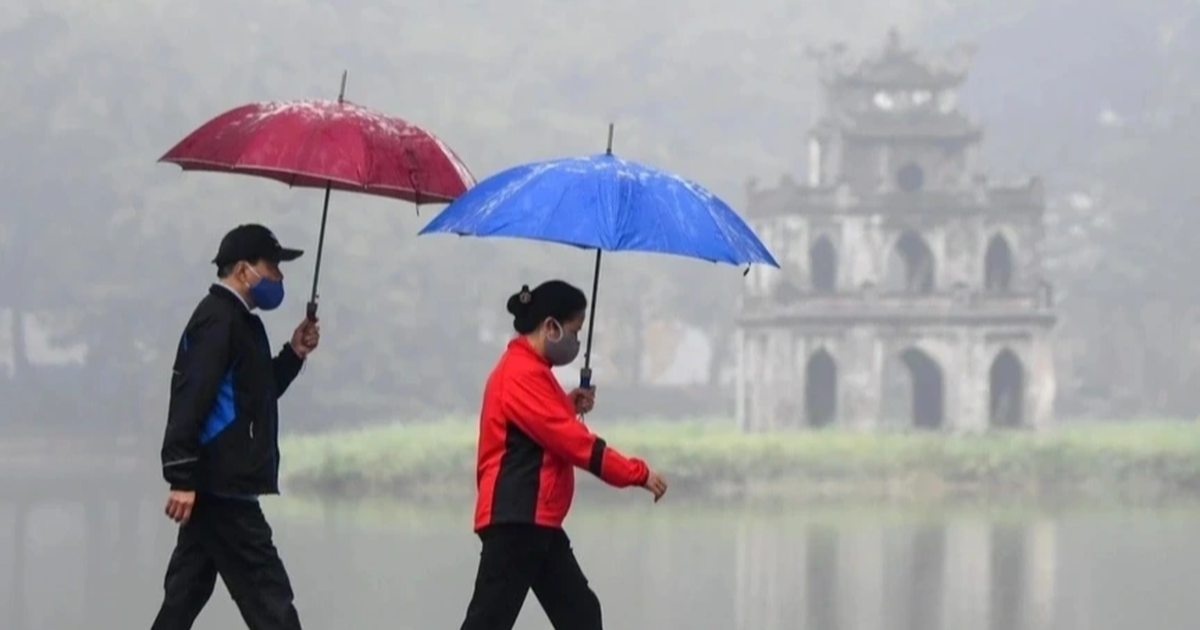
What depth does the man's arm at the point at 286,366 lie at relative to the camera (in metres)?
5.44

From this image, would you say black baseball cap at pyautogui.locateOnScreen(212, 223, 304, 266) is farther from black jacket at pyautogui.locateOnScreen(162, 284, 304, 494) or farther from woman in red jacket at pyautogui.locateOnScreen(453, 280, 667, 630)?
woman in red jacket at pyautogui.locateOnScreen(453, 280, 667, 630)

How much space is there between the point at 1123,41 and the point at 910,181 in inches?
619

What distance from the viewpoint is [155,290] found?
32500 mm

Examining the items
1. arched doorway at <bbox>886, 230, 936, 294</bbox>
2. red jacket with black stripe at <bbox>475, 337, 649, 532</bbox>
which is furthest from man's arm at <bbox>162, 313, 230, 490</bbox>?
arched doorway at <bbox>886, 230, 936, 294</bbox>

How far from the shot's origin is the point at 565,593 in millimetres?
5234

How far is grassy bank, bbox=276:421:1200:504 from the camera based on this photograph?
78.8 ft

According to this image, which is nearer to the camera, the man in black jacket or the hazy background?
the man in black jacket

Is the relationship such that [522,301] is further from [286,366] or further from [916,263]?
[916,263]

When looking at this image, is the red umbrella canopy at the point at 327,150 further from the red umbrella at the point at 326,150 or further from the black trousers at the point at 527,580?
the black trousers at the point at 527,580

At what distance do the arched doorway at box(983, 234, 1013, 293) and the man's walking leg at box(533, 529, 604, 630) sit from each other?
2390cm

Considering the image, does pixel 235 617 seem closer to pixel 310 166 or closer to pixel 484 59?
pixel 310 166

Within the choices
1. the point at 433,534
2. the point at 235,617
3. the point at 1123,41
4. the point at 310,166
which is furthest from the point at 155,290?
the point at 310,166

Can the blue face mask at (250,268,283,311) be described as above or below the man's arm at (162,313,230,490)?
above

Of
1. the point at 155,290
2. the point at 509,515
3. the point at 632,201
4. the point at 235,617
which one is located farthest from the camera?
the point at 155,290
